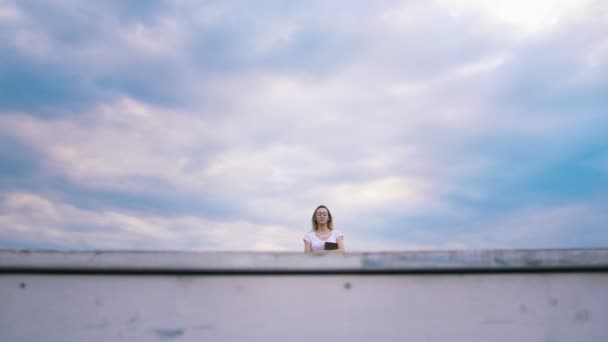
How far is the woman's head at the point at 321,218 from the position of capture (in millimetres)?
5164

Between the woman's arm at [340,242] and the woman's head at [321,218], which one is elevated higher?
the woman's head at [321,218]

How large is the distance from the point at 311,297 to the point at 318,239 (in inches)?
102

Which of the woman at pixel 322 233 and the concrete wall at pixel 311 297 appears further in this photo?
the woman at pixel 322 233

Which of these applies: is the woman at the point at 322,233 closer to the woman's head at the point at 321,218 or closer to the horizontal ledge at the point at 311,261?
the woman's head at the point at 321,218

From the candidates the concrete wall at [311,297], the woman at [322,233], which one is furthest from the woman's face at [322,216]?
the concrete wall at [311,297]

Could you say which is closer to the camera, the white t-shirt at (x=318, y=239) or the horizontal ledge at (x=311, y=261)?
the horizontal ledge at (x=311, y=261)

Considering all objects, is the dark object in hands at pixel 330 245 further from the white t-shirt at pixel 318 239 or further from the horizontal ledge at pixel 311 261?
the horizontal ledge at pixel 311 261

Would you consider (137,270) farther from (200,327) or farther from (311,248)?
(311,248)

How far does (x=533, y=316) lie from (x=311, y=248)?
2.76 metres

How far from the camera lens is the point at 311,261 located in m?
2.50

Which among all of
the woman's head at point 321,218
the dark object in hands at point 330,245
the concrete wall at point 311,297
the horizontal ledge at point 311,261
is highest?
the woman's head at point 321,218

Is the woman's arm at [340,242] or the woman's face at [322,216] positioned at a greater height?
the woman's face at [322,216]

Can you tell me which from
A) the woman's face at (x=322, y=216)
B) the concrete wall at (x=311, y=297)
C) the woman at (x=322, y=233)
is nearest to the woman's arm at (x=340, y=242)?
the woman at (x=322, y=233)

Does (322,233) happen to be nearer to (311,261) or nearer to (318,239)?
(318,239)
